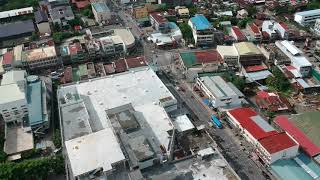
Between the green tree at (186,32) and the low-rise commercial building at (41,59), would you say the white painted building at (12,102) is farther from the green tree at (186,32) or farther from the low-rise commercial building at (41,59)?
the green tree at (186,32)

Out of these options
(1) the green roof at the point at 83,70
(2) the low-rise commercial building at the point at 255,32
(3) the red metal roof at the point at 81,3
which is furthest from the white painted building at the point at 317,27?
(3) the red metal roof at the point at 81,3

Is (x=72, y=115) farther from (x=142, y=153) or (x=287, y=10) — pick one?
(x=287, y=10)

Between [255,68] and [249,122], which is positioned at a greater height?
[255,68]

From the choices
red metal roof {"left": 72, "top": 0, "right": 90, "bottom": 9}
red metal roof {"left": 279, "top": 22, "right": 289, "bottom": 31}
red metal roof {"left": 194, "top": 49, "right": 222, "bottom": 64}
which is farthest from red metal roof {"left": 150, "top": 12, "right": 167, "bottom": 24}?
red metal roof {"left": 279, "top": 22, "right": 289, "bottom": 31}

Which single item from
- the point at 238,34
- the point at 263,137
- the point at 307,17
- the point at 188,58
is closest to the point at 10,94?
the point at 188,58

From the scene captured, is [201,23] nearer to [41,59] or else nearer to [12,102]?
[41,59]

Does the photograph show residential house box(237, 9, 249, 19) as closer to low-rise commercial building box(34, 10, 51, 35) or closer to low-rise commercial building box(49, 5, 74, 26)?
low-rise commercial building box(49, 5, 74, 26)
